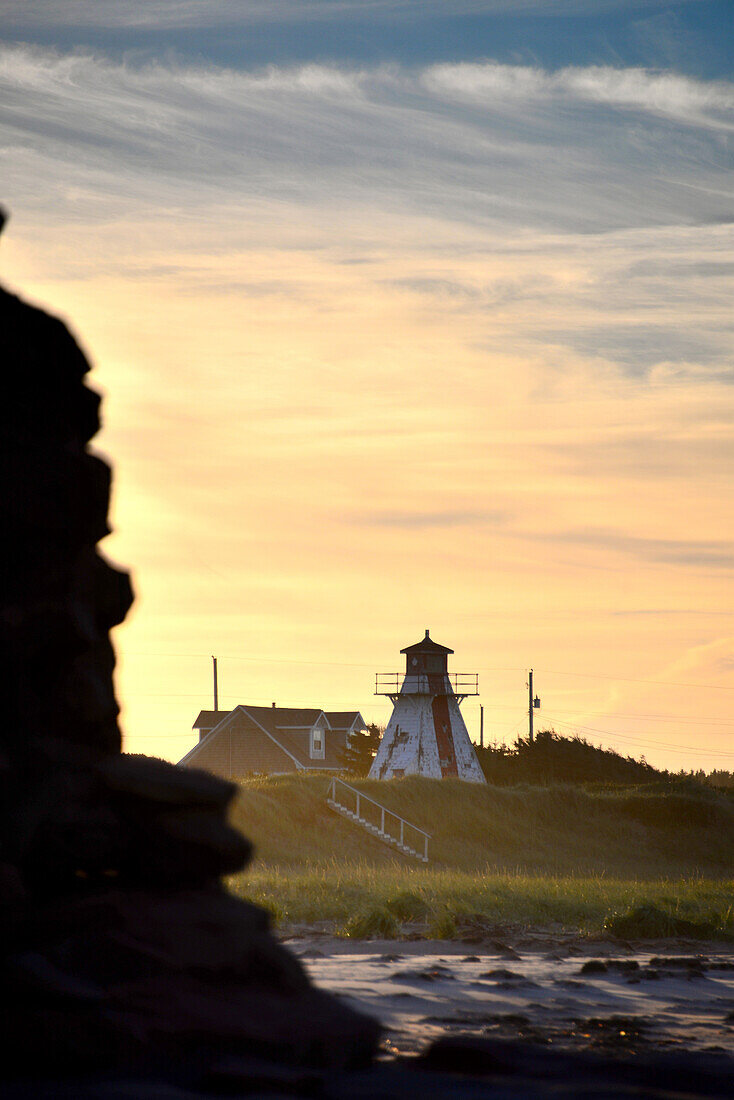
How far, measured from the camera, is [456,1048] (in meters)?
5.22

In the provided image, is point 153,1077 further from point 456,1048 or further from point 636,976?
point 636,976

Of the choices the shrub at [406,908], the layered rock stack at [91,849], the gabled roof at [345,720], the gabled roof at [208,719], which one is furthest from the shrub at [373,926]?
the gabled roof at [345,720]

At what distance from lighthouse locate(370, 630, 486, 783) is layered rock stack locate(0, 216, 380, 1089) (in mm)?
41892

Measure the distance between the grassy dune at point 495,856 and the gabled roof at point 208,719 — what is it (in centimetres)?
2702

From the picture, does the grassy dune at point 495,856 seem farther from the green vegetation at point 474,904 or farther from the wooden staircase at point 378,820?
the wooden staircase at point 378,820

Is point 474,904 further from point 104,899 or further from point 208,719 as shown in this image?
point 208,719

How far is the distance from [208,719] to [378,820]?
3039 cm

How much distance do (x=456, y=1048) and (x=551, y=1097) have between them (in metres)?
0.82

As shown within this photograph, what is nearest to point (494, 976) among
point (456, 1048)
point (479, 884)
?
point (456, 1048)

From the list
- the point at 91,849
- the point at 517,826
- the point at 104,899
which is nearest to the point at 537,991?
the point at 104,899

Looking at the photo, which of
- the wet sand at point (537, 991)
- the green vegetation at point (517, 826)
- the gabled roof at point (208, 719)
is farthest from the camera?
the gabled roof at point (208, 719)

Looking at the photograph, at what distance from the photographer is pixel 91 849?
5359mm

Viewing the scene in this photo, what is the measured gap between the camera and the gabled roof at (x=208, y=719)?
206 feet

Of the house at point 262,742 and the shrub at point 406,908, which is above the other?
the house at point 262,742
